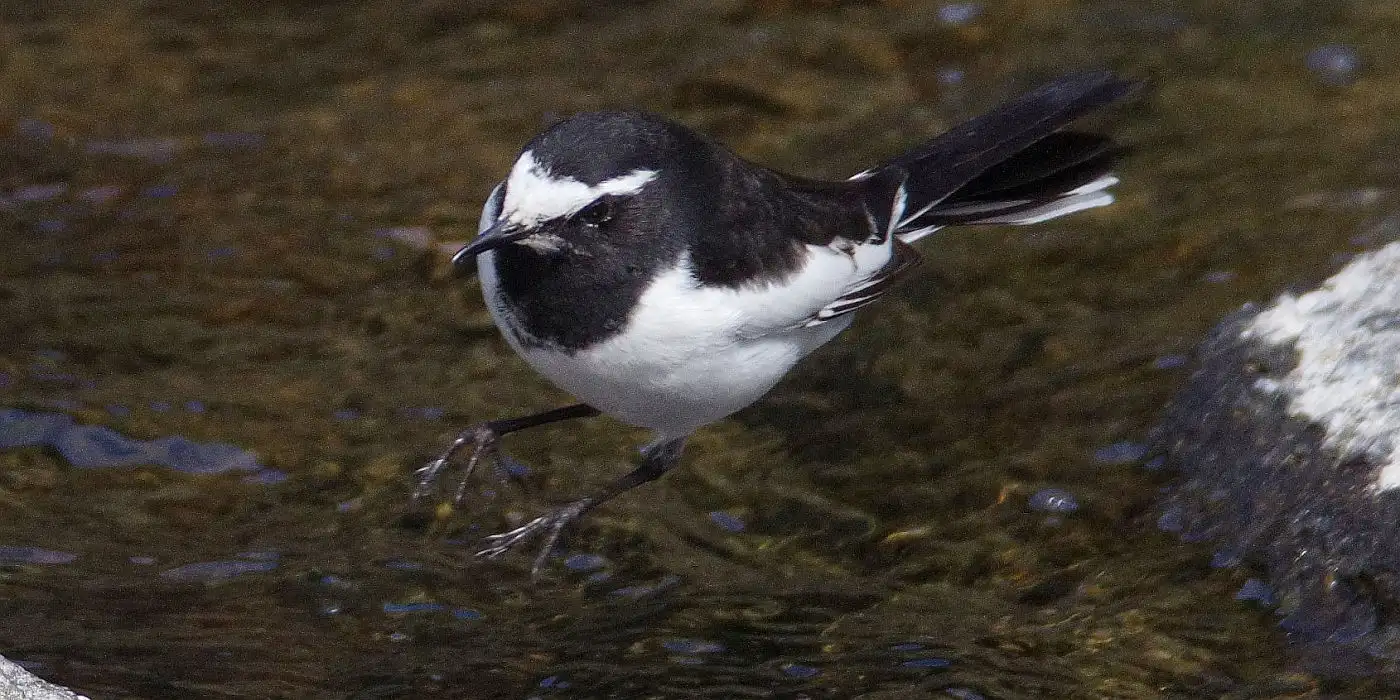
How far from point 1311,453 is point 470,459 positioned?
2.57 meters

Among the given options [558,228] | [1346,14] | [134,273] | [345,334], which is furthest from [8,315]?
[1346,14]

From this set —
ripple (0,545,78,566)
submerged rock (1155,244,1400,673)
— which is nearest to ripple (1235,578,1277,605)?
submerged rock (1155,244,1400,673)

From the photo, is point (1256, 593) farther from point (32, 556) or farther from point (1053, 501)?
point (32, 556)

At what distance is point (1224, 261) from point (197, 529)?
152 inches

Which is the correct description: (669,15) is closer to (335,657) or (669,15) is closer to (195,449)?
(195,449)

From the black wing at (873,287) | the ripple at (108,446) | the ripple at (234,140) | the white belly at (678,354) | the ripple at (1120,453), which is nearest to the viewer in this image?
the white belly at (678,354)

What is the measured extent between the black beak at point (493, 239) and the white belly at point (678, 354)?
273 millimetres

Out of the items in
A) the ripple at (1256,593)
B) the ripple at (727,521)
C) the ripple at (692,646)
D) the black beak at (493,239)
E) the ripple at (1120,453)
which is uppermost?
the black beak at (493,239)

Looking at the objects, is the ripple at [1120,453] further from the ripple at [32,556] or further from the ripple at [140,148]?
the ripple at [140,148]

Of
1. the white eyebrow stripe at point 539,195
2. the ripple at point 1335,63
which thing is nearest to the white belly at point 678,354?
the white eyebrow stripe at point 539,195

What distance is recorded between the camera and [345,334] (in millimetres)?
6523

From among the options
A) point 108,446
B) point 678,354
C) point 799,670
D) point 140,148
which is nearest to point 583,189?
point 678,354

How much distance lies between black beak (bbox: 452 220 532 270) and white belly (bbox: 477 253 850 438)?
0.89 ft

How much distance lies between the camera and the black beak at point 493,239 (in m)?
4.22
